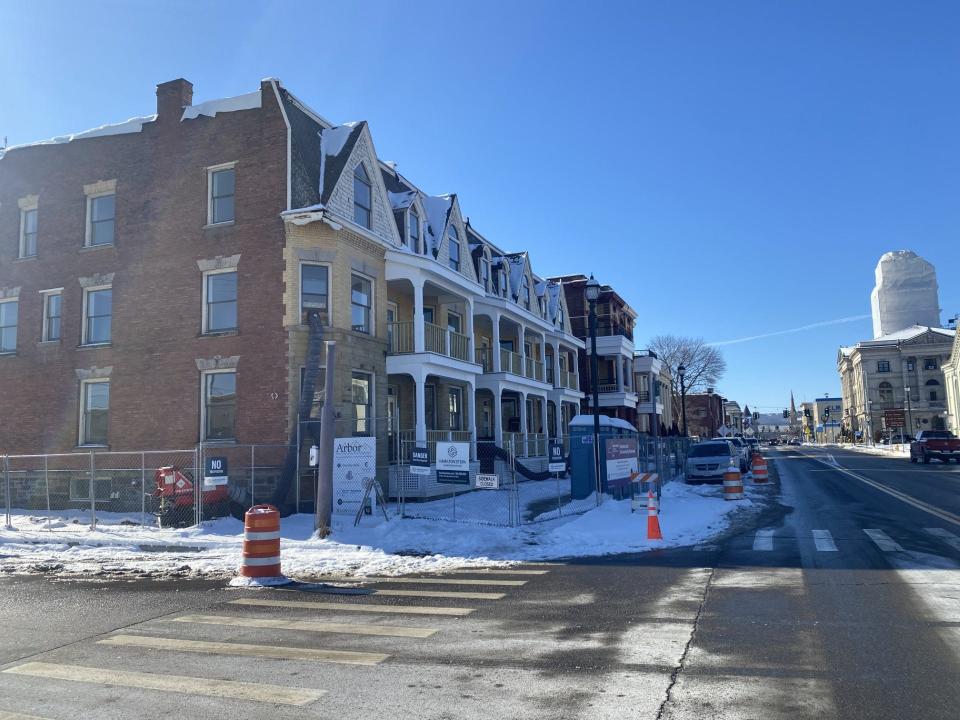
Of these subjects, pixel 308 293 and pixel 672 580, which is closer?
pixel 672 580

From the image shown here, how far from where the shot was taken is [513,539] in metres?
14.2

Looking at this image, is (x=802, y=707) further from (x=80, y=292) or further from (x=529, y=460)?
(x=529, y=460)

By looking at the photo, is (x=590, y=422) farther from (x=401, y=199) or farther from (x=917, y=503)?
(x=401, y=199)

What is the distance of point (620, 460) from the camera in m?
19.9

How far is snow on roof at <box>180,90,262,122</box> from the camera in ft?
67.8

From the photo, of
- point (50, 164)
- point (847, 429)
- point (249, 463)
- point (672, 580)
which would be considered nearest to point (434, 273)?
point (249, 463)

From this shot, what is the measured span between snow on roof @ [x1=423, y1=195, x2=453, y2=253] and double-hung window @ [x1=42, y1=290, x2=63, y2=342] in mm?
11976

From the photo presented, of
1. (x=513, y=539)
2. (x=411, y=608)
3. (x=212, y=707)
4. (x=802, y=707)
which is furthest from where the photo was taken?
(x=513, y=539)

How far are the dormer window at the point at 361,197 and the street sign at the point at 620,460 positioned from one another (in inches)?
375

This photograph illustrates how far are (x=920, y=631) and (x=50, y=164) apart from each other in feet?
84.8

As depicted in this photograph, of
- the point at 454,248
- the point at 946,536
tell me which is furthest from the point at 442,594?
the point at 454,248

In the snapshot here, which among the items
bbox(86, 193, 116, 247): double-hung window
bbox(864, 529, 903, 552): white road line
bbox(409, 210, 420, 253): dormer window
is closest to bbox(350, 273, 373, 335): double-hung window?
bbox(409, 210, 420, 253): dormer window

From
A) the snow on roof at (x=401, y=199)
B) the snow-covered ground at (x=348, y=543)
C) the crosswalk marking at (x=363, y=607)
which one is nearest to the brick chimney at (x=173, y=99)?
the snow on roof at (x=401, y=199)

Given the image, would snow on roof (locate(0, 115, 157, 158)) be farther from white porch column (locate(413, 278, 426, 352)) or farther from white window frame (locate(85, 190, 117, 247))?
white porch column (locate(413, 278, 426, 352))
